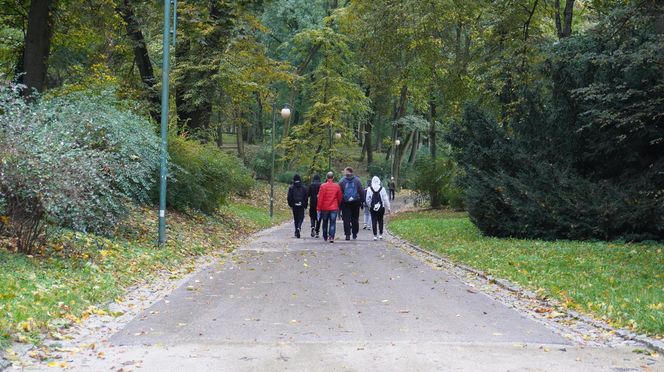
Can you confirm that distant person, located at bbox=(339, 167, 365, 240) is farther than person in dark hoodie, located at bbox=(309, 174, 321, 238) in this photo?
No

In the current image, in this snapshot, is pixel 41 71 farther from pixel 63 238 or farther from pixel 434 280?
pixel 434 280

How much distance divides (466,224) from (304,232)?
562cm

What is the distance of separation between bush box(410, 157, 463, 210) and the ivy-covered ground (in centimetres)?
1763

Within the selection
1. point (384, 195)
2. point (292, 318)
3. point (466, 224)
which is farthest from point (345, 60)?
point (292, 318)

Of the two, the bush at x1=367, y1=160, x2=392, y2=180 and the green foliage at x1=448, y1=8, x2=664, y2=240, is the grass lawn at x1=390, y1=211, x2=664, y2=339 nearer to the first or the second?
the green foliage at x1=448, y1=8, x2=664, y2=240

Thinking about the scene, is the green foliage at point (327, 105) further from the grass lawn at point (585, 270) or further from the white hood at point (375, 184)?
the grass lawn at point (585, 270)

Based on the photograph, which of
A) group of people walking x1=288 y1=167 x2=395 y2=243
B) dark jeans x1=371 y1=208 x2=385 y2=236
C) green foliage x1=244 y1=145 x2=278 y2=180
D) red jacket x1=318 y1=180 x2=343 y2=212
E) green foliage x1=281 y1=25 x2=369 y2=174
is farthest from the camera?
green foliage x1=244 y1=145 x2=278 y2=180

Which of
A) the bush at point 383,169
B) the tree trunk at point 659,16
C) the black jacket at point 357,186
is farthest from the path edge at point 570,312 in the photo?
the bush at point 383,169

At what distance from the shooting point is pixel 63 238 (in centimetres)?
1291

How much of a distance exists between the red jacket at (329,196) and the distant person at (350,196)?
476 millimetres

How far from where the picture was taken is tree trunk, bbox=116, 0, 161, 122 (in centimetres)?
→ 2486

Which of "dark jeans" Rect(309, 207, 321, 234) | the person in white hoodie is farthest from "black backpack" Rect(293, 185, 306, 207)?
the person in white hoodie

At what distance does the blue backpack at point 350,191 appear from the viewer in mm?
20906

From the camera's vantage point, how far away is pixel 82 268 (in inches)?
452
